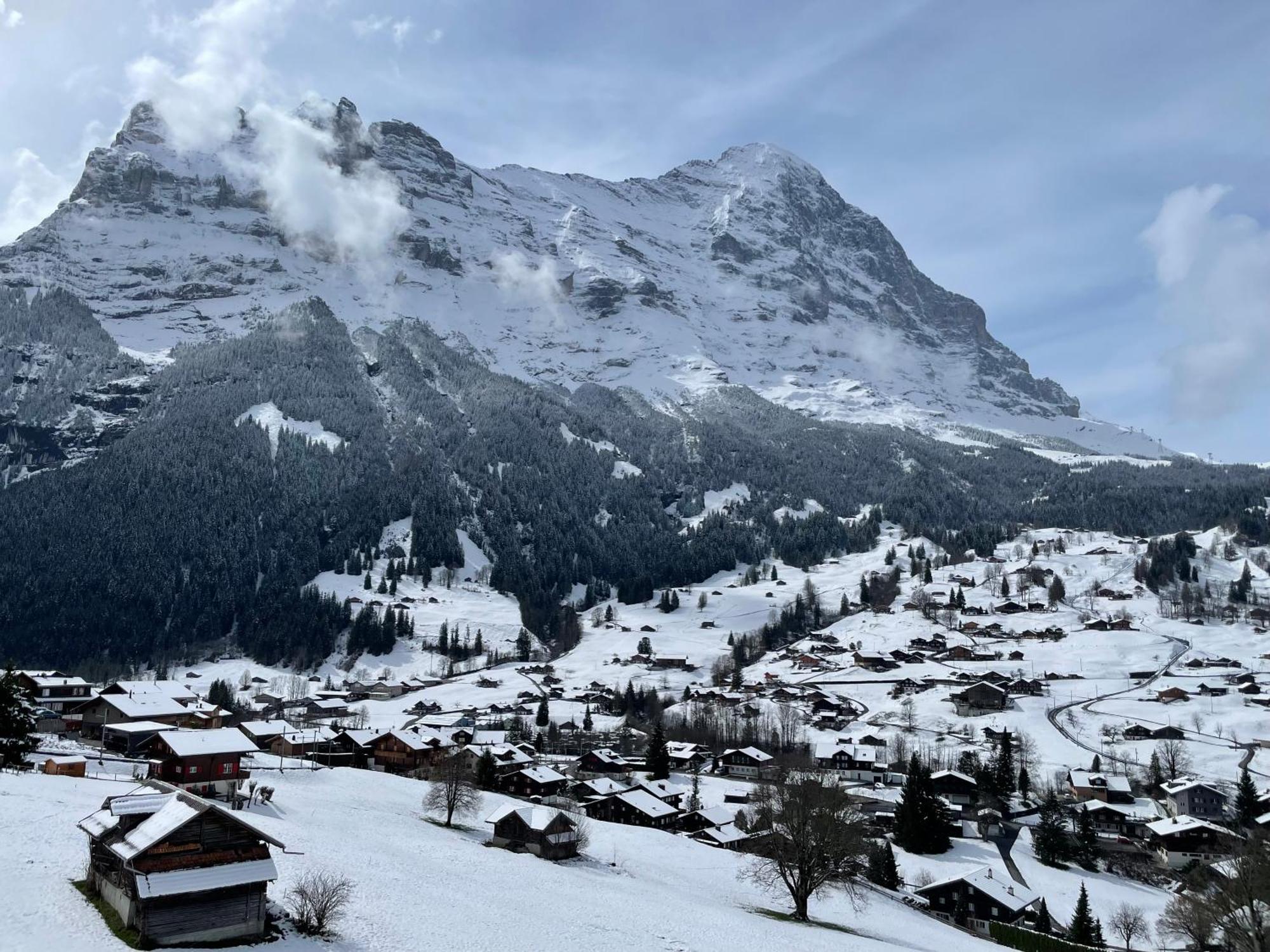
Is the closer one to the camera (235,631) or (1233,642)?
(1233,642)

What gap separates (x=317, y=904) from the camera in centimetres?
3288

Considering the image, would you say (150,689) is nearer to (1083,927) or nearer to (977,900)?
(977,900)

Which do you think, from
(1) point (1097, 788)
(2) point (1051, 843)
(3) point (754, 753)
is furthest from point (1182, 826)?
(3) point (754, 753)

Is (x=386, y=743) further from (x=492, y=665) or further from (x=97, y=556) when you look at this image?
(x=97, y=556)

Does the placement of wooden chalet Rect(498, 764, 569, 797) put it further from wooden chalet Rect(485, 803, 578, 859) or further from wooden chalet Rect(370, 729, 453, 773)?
wooden chalet Rect(485, 803, 578, 859)

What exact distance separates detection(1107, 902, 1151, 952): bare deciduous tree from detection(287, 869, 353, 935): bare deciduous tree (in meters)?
48.4

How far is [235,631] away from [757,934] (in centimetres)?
16771

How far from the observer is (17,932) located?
2795 cm

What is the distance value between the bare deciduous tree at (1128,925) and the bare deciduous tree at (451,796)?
4227 cm

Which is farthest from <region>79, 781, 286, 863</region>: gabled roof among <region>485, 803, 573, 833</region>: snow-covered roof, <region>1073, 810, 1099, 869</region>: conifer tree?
<region>1073, 810, 1099, 869</region>: conifer tree

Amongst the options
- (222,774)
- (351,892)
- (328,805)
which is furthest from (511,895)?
(222,774)

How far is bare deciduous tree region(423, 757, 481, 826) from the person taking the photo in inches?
2425

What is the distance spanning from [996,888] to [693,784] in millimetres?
36986

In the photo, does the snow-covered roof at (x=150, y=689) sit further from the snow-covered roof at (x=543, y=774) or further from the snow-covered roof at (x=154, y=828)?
the snow-covered roof at (x=154, y=828)
